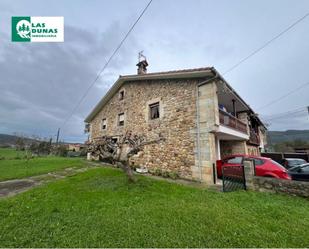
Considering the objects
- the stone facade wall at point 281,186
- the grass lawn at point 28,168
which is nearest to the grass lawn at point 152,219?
the stone facade wall at point 281,186

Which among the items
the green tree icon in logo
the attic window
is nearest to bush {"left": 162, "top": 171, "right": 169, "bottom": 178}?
the green tree icon in logo

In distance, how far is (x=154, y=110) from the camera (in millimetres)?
10492

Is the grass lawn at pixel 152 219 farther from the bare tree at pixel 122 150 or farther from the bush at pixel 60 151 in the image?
the bush at pixel 60 151

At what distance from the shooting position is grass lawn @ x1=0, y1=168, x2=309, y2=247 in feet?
8.84

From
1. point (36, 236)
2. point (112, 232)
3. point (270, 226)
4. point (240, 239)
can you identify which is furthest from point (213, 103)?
point (36, 236)

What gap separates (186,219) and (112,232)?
1.58 meters

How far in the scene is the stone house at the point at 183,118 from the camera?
752 centimetres

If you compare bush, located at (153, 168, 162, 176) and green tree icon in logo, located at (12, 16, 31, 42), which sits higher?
green tree icon in logo, located at (12, 16, 31, 42)

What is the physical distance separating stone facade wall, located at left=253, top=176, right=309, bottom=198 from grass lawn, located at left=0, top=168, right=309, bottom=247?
0.90 ft

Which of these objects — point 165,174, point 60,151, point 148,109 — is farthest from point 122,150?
point 60,151

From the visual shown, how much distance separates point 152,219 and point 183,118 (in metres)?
5.94

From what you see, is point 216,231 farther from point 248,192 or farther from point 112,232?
point 248,192

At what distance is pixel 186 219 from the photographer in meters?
3.40

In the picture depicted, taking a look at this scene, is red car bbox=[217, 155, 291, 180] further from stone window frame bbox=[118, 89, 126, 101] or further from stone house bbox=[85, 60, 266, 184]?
stone window frame bbox=[118, 89, 126, 101]
